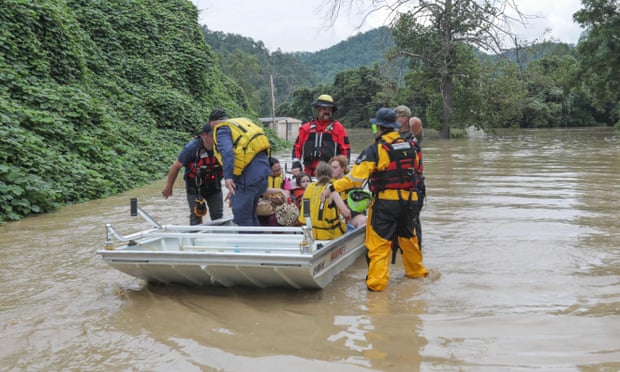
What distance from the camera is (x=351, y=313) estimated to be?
5129 mm

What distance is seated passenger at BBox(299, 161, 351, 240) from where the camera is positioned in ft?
20.1

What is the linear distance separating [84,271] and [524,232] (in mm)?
5635

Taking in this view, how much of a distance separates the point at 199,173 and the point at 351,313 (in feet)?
8.61

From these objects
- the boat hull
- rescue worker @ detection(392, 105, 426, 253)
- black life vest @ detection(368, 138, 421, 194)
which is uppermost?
rescue worker @ detection(392, 105, 426, 253)

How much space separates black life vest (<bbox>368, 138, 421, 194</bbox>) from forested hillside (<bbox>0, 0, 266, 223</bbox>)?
6801 mm

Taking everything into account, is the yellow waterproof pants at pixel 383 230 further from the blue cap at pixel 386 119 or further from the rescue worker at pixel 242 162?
the rescue worker at pixel 242 162

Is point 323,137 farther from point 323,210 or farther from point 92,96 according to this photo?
point 92,96

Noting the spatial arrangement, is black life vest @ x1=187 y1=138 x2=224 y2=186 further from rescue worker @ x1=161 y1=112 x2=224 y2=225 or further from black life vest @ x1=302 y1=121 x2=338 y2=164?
black life vest @ x1=302 y1=121 x2=338 y2=164

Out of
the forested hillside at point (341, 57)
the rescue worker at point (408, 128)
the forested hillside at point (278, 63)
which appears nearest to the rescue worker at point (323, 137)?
the rescue worker at point (408, 128)

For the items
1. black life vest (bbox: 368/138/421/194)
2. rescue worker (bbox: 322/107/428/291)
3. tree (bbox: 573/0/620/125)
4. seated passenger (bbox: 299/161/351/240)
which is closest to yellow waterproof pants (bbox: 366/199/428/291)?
rescue worker (bbox: 322/107/428/291)

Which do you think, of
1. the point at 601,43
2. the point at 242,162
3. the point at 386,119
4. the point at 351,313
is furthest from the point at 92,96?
the point at 601,43

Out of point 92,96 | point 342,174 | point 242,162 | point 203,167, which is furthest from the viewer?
point 92,96

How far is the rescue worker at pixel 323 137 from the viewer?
302 inches

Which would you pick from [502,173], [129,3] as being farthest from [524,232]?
[129,3]
